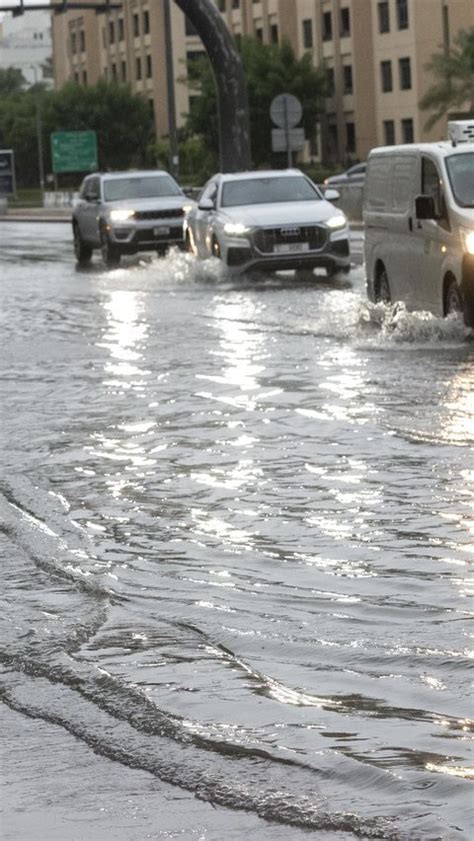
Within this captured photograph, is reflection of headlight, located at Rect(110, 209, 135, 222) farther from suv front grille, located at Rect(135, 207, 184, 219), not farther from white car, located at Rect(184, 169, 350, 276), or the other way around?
white car, located at Rect(184, 169, 350, 276)

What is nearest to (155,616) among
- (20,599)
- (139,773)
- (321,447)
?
(20,599)

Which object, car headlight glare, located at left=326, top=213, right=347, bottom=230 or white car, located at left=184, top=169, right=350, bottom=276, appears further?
car headlight glare, located at left=326, top=213, right=347, bottom=230

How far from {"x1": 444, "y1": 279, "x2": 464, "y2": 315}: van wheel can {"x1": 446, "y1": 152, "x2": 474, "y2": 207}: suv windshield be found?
693 mm

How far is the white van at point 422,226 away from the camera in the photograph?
1662cm

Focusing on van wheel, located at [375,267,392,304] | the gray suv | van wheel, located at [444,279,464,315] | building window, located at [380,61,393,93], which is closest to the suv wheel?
the gray suv

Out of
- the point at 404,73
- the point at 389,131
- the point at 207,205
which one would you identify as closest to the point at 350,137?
the point at 389,131

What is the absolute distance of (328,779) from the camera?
4.88m

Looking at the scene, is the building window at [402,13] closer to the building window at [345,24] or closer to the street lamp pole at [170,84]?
the building window at [345,24]

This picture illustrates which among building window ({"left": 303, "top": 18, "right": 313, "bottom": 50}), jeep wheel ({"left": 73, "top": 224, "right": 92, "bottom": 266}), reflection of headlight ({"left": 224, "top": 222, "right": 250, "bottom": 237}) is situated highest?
building window ({"left": 303, "top": 18, "right": 313, "bottom": 50})

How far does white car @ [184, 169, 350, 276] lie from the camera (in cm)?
2736

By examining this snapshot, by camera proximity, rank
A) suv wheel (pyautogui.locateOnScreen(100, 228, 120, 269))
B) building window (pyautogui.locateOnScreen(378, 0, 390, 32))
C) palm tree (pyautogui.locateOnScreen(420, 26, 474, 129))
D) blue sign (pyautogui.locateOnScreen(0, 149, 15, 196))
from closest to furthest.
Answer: suv wheel (pyautogui.locateOnScreen(100, 228, 120, 269))
palm tree (pyautogui.locateOnScreen(420, 26, 474, 129))
building window (pyautogui.locateOnScreen(378, 0, 390, 32))
blue sign (pyautogui.locateOnScreen(0, 149, 15, 196))

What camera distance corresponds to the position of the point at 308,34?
94688 mm

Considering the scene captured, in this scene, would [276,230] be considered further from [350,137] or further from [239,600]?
[350,137]

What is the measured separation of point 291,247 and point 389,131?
61.9 metres
